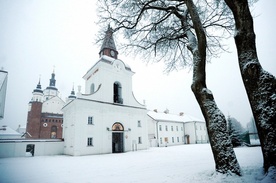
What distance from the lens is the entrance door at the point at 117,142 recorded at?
20094 millimetres

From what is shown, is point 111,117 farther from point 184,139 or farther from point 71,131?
point 184,139

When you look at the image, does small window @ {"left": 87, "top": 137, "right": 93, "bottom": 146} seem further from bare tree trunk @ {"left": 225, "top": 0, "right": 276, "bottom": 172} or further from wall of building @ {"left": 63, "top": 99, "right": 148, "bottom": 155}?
bare tree trunk @ {"left": 225, "top": 0, "right": 276, "bottom": 172}

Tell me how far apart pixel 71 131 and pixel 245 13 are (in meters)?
18.4

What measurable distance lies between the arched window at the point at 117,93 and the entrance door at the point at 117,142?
4.40 meters

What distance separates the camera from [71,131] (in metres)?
17.9

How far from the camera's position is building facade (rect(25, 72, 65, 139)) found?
139ft

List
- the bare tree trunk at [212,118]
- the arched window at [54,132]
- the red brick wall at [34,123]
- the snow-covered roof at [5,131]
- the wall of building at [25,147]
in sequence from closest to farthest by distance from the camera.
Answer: the bare tree trunk at [212,118], the wall of building at [25,147], the snow-covered roof at [5,131], the red brick wall at [34,123], the arched window at [54,132]

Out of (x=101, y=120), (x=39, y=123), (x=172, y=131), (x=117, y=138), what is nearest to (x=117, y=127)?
(x=117, y=138)

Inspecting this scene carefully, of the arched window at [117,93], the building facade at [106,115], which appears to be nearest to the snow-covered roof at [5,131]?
the building facade at [106,115]

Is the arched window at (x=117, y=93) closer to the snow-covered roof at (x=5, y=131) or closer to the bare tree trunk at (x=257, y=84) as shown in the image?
the bare tree trunk at (x=257, y=84)

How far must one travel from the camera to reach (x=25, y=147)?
17875 millimetres

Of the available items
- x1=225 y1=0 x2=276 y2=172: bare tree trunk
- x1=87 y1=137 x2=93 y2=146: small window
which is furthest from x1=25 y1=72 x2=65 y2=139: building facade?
x1=225 y1=0 x2=276 y2=172: bare tree trunk

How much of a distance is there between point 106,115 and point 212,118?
15.5m

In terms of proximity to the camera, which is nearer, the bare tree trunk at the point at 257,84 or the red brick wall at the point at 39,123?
the bare tree trunk at the point at 257,84
